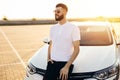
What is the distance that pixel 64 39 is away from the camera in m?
4.33

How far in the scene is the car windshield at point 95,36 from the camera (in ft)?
20.4

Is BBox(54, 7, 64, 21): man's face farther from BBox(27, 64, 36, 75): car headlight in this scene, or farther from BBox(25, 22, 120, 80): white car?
BBox(27, 64, 36, 75): car headlight

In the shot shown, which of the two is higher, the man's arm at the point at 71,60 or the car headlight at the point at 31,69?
the man's arm at the point at 71,60

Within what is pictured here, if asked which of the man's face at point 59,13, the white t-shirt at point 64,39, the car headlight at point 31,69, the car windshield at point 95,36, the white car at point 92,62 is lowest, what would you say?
the car headlight at point 31,69

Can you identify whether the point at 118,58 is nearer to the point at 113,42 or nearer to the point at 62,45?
the point at 113,42

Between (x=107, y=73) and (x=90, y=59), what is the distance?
422 millimetres

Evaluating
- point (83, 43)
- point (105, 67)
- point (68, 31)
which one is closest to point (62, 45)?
point (68, 31)

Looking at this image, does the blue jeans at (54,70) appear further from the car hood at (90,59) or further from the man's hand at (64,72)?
the car hood at (90,59)

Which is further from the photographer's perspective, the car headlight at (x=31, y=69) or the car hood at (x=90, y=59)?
the car headlight at (x=31, y=69)

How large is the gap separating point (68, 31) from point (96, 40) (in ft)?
7.28

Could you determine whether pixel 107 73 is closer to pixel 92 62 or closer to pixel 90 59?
pixel 92 62

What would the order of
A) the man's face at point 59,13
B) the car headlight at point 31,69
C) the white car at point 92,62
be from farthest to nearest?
the car headlight at point 31,69
the white car at point 92,62
the man's face at point 59,13

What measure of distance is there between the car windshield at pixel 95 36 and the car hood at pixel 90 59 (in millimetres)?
445

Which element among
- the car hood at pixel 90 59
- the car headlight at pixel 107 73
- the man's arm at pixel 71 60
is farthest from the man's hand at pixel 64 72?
the car headlight at pixel 107 73
